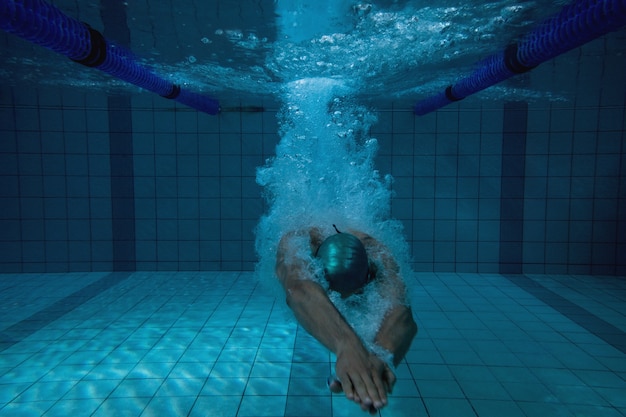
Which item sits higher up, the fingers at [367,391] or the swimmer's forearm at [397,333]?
the swimmer's forearm at [397,333]

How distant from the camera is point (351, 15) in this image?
10.4 feet

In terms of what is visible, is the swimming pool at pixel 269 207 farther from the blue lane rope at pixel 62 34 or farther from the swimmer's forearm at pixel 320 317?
the swimmer's forearm at pixel 320 317

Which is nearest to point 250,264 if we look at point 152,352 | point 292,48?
point 152,352

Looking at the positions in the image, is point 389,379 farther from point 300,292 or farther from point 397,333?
point 300,292

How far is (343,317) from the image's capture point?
1.71 meters

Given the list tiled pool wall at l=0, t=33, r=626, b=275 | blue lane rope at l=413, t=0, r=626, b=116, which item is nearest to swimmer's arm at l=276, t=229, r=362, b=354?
blue lane rope at l=413, t=0, r=626, b=116

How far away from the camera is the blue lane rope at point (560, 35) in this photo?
1.94m

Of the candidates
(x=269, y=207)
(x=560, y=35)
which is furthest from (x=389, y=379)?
(x=269, y=207)

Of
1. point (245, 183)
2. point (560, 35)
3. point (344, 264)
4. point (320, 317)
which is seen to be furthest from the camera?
point (245, 183)

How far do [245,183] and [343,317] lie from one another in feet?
16.4

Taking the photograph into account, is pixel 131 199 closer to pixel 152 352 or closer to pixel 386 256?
pixel 152 352

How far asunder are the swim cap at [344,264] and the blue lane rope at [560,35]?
5.98 ft

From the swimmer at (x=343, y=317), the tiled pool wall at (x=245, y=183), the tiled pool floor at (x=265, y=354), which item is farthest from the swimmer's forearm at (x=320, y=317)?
the tiled pool wall at (x=245, y=183)

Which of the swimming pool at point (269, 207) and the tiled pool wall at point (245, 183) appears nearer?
the swimming pool at point (269, 207)
